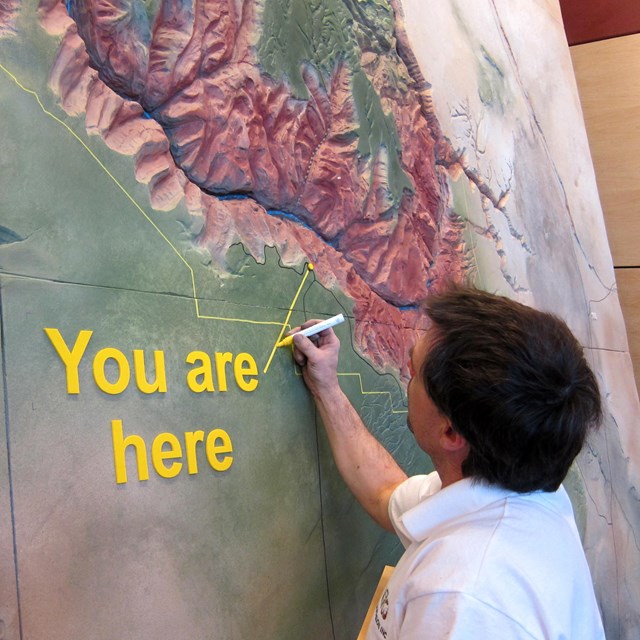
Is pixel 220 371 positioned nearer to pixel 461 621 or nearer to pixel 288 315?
pixel 288 315


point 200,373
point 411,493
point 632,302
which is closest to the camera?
point 200,373

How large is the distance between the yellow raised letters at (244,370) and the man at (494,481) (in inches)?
10.6

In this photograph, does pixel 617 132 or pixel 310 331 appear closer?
pixel 310 331

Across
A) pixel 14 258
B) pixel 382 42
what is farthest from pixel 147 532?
pixel 382 42

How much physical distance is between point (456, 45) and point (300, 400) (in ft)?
4.74

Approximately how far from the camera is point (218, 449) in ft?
3.54

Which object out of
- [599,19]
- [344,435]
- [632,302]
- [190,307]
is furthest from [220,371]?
[599,19]

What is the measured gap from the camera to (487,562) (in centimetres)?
89

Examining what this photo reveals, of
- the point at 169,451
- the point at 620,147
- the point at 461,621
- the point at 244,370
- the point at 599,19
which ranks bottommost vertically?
the point at 461,621

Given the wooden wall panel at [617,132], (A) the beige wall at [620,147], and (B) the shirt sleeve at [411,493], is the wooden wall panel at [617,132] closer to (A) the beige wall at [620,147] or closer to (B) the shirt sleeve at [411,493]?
(A) the beige wall at [620,147]

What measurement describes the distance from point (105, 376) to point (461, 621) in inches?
21.7

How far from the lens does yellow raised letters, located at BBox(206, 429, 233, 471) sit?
41.9 inches

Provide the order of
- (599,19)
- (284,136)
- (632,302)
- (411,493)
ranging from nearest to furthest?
(411,493), (284,136), (632,302), (599,19)

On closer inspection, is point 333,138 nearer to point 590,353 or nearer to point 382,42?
point 382,42
